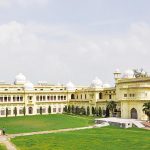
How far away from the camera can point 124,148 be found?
38062 mm

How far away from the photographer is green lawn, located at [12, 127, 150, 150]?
38844 mm

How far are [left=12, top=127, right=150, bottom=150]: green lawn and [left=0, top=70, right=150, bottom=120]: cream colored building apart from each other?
81.0ft

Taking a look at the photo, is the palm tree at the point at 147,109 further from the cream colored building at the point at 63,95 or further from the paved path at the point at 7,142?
the paved path at the point at 7,142

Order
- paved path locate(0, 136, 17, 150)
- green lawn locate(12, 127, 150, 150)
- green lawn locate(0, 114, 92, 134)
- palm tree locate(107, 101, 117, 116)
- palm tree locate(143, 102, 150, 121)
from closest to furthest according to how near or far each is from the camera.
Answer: green lawn locate(12, 127, 150, 150) < paved path locate(0, 136, 17, 150) < green lawn locate(0, 114, 92, 134) < palm tree locate(143, 102, 150, 121) < palm tree locate(107, 101, 117, 116)

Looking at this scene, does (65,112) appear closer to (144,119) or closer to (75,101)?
(75,101)

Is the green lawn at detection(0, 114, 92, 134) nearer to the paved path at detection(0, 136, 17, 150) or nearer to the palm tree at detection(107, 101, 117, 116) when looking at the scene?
the paved path at detection(0, 136, 17, 150)

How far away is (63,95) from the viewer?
327 ft

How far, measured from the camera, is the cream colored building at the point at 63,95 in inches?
2951

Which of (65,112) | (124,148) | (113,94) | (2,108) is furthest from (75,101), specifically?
(124,148)

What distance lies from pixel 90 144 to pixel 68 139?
16.1 ft

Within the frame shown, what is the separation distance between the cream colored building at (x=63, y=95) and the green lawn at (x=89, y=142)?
24702mm

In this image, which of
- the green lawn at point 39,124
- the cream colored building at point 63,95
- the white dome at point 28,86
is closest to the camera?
the green lawn at point 39,124

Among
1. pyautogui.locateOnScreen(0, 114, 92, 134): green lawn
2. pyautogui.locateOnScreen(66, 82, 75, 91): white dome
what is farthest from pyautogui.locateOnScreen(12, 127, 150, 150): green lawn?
pyautogui.locateOnScreen(66, 82, 75, 91): white dome

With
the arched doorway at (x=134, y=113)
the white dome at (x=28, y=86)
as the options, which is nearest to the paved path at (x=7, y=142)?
the arched doorway at (x=134, y=113)
